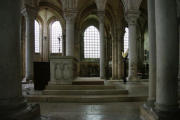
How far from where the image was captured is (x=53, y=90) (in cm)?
728

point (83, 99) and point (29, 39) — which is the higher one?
point (29, 39)

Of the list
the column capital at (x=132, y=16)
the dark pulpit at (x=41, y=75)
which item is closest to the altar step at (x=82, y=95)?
the dark pulpit at (x=41, y=75)

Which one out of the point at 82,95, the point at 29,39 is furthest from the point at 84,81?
the point at 29,39

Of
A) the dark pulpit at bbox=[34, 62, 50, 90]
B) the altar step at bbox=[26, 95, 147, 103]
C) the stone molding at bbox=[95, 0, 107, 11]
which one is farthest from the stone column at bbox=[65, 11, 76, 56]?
the altar step at bbox=[26, 95, 147, 103]

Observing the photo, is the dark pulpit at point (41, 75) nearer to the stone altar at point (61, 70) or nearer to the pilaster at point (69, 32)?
the stone altar at point (61, 70)

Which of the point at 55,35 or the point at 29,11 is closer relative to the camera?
the point at 29,11

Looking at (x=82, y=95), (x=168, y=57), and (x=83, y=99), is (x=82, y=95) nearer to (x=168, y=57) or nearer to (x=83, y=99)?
(x=83, y=99)

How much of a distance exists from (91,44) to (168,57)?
24.6 metres

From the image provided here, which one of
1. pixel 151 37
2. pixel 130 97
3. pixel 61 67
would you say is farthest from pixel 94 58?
pixel 151 37

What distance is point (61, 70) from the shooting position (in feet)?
27.1

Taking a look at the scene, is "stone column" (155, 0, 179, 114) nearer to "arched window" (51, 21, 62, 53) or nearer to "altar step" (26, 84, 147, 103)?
"altar step" (26, 84, 147, 103)

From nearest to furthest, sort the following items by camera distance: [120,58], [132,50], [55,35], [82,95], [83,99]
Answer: [83,99] < [82,95] < [132,50] < [120,58] < [55,35]

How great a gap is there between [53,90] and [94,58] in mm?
20562

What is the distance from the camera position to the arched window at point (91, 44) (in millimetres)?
27675
